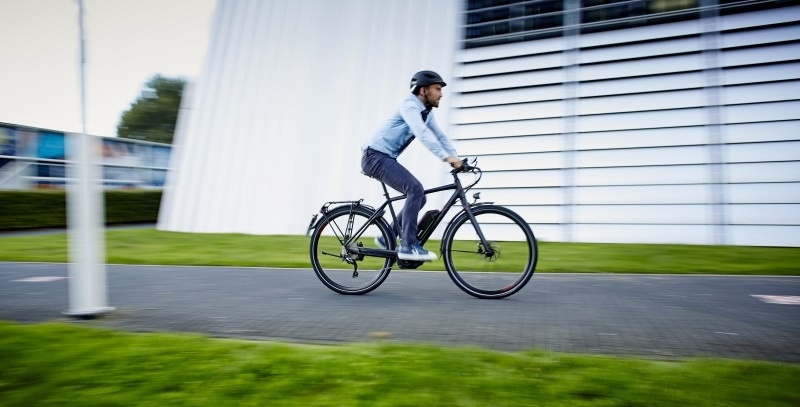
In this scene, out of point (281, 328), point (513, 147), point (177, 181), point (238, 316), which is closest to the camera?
point (281, 328)

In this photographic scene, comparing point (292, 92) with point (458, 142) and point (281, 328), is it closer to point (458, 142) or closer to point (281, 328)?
point (458, 142)

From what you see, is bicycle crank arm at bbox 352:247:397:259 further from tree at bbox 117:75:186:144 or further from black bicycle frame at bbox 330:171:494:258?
tree at bbox 117:75:186:144

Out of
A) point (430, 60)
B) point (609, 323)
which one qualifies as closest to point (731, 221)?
point (430, 60)

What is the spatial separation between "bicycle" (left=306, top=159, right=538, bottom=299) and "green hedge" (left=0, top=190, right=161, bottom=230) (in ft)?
51.9

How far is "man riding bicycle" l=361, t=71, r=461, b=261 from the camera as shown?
183 inches

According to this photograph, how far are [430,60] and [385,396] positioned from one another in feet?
32.3

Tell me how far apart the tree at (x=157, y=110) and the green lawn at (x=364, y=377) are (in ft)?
158

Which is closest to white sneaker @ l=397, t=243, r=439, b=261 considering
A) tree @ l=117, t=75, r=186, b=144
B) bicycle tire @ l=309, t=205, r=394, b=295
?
bicycle tire @ l=309, t=205, r=394, b=295

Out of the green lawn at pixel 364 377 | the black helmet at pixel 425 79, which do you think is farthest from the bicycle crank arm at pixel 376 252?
the green lawn at pixel 364 377

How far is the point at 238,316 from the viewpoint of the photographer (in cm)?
405

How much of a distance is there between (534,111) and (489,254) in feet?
22.4

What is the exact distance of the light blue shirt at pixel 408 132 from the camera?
4.61 meters

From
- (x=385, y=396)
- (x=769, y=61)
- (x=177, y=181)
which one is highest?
(x=769, y=61)

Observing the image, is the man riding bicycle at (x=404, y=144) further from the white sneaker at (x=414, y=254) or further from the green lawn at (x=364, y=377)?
the green lawn at (x=364, y=377)
